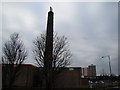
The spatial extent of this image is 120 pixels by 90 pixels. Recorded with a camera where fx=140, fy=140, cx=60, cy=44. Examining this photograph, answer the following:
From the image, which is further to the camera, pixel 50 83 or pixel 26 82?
pixel 26 82

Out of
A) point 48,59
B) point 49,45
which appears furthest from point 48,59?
point 49,45

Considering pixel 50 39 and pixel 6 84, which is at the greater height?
pixel 50 39

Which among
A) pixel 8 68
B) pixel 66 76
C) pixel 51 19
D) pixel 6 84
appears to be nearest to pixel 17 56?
pixel 8 68

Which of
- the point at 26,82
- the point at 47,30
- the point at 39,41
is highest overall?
the point at 47,30

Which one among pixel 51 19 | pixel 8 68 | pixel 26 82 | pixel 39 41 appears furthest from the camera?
pixel 51 19

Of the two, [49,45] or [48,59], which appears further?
[49,45]

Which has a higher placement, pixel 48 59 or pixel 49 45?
pixel 49 45

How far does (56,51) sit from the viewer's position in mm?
26891

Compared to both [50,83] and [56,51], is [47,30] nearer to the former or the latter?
[56,51]

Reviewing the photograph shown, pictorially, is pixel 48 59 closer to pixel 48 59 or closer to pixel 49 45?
pixel 48 59

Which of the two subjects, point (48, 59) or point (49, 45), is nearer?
point (48, 59)

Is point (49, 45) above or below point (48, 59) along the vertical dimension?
above

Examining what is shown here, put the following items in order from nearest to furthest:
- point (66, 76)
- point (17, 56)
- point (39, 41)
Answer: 1. point (17, 56)
2. point (39, 41)
3. point (66, 76)

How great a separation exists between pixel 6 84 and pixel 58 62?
977 cm
